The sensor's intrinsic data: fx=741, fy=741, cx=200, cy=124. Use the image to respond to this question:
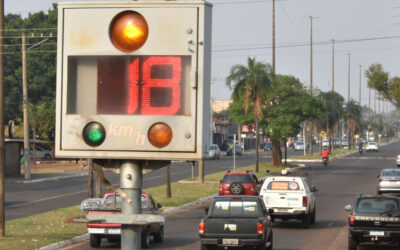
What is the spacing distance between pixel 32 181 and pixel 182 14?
49599 mm

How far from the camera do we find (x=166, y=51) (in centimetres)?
487

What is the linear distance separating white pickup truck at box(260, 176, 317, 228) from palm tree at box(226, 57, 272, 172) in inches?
1425

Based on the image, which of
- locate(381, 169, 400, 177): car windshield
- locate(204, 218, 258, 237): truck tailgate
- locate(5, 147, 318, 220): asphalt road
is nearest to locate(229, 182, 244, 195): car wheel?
locate(5, 147, 318, 220): asphalt road

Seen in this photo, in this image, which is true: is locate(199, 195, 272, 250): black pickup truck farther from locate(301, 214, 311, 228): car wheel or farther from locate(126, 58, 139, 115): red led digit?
locate(126, 58, 139, 115): red led digit

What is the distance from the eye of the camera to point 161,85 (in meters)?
4.85

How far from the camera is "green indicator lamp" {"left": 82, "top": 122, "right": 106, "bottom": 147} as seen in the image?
4957 mm

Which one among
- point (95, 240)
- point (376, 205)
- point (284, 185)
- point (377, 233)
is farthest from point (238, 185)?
point (377, 233)

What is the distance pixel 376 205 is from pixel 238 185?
618 inches

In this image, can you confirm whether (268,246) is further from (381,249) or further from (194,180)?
(194,180)

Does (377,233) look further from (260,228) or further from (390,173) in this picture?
(390,173)

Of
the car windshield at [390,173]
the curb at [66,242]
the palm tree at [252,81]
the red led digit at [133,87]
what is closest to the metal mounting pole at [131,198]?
the red led digit at [133,87]

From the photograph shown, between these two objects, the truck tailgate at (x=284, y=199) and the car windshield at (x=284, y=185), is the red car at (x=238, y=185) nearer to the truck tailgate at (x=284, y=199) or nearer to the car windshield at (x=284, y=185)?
the car windshield at (x=284, y=185)

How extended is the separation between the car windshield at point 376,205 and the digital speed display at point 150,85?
57.9 ft

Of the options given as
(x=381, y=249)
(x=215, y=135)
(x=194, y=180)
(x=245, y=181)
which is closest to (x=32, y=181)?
(x=194, y=180)
